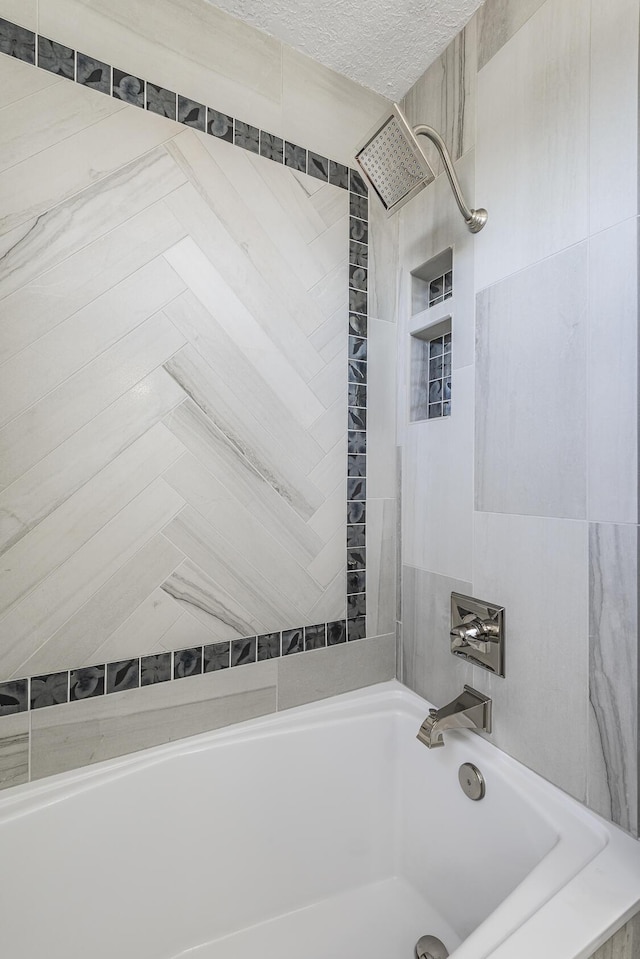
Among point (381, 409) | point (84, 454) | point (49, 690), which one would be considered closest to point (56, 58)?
point (84, 454)

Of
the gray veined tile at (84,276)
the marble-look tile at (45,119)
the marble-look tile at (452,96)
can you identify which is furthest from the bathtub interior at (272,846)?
the marble-look tile at (452,96)

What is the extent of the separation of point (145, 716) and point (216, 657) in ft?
0.68

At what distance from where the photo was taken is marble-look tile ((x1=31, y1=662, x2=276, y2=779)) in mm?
1090

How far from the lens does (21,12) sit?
1.06 meters

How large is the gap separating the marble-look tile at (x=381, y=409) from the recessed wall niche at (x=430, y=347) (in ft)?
0.25

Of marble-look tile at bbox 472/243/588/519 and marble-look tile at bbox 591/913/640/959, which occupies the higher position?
marble-look tile at bbox 472/243/588/519

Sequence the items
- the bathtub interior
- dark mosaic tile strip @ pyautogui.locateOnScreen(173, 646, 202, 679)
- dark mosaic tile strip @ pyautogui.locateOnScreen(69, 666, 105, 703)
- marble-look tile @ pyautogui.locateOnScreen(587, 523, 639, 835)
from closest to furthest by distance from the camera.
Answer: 1. marble-look tile @ pyautogui.locateOnScreen(587, 523, 639, 835)
2. the bathtub interior
3. dark mosaic tile strip @ pyautogui.locateOnScreen(69, 666, 105, 703)
4. dark mosaic tile strip @ pyautogui.locateOnScreen(173, 646, 202, 679)

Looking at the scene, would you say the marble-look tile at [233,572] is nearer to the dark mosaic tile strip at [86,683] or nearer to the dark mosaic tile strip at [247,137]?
the dark mosaic tile strip at [86,683]

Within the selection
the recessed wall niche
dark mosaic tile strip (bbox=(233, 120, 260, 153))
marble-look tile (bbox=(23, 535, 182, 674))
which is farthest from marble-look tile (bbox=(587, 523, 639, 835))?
dark mosaic tile strip (bbox=(233, 120, 260, 153))

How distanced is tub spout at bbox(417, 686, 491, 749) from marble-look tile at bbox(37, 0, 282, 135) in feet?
5.31

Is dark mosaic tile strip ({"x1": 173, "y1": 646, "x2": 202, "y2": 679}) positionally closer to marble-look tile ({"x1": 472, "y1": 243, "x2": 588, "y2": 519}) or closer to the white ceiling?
marble-look tile ({"x1": 472, "y1": 243, "x2": 588, "y2": 519})

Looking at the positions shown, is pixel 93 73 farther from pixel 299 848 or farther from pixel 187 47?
pixel 299 848

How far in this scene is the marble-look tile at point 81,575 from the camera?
3.47 ft

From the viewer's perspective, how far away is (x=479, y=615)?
1232mm
